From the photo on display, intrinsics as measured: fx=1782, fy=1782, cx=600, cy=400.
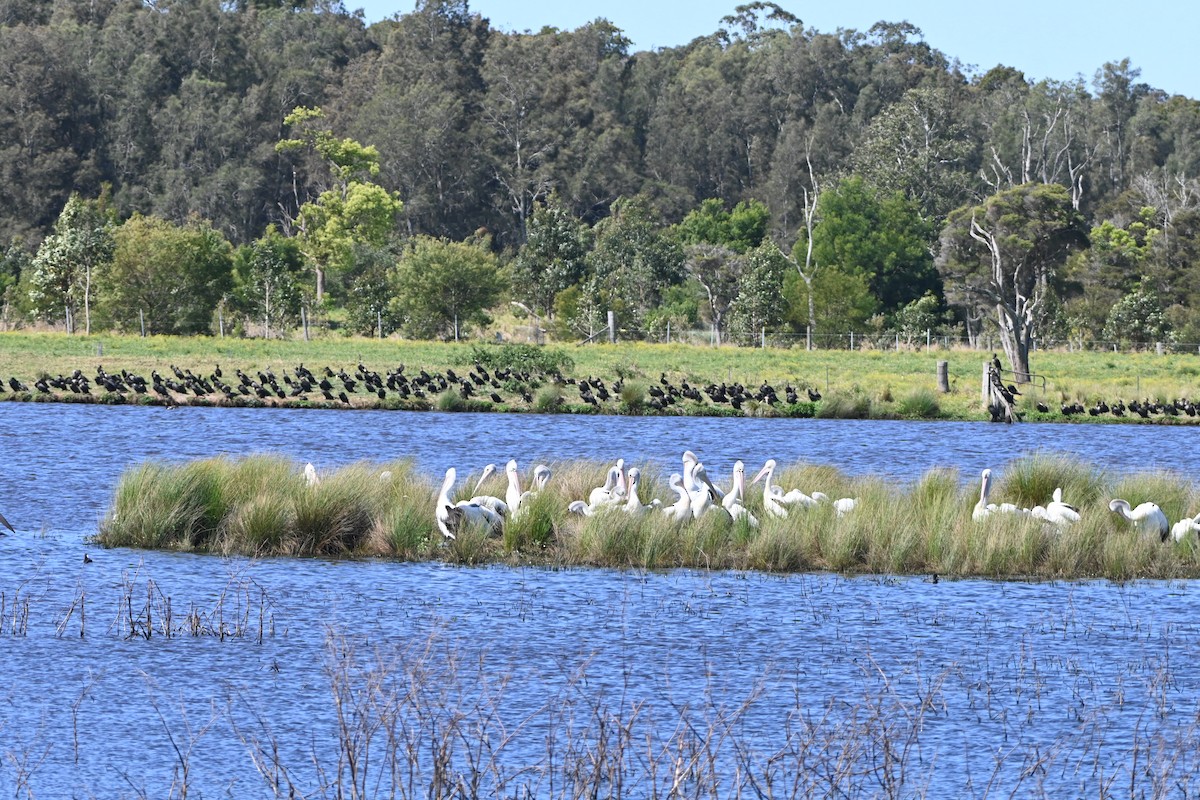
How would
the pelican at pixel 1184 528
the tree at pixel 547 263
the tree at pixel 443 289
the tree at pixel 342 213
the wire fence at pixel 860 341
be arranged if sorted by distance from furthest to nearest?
1. the tree at pixel 342 213
2. the tree at pixel 547 263
3. the tree at pixel 443 289
4. the wire fence at pixel 860 341
5. the pelican at pixel 1184 528

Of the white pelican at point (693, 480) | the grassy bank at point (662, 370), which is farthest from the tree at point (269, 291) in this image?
the white pelican at point (693, 480)

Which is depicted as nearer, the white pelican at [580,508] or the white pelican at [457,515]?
the white pelican at [457,515]

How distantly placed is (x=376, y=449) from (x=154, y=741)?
77.2 feet

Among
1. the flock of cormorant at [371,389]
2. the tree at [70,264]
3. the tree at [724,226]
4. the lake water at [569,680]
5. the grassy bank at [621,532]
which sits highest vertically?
the tree at [724,226]

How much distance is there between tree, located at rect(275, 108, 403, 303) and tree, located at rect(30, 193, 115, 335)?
12.6m

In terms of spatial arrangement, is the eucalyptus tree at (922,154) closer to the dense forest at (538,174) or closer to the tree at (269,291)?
the dense forest at (538,174)

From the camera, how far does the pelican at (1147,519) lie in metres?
19.4

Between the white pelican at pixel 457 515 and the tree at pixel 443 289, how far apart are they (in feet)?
183

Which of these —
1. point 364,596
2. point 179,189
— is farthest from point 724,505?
point 179,189

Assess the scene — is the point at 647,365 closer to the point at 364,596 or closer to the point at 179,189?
the point at 364,596

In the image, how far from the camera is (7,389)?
5038 cm

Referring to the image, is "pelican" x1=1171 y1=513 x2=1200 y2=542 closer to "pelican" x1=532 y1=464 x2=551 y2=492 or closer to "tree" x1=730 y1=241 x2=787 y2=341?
"pelican" x1=532 y1=464 x2=551 y2=492

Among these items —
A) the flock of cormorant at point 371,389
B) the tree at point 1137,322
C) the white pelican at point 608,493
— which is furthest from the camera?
the tree at point 1137,322

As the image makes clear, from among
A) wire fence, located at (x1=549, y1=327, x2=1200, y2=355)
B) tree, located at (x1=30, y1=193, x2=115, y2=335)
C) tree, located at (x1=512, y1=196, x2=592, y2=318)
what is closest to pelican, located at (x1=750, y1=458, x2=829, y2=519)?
wire fence, located at (x1=549, y1=327, x2=1200, y2=355)
